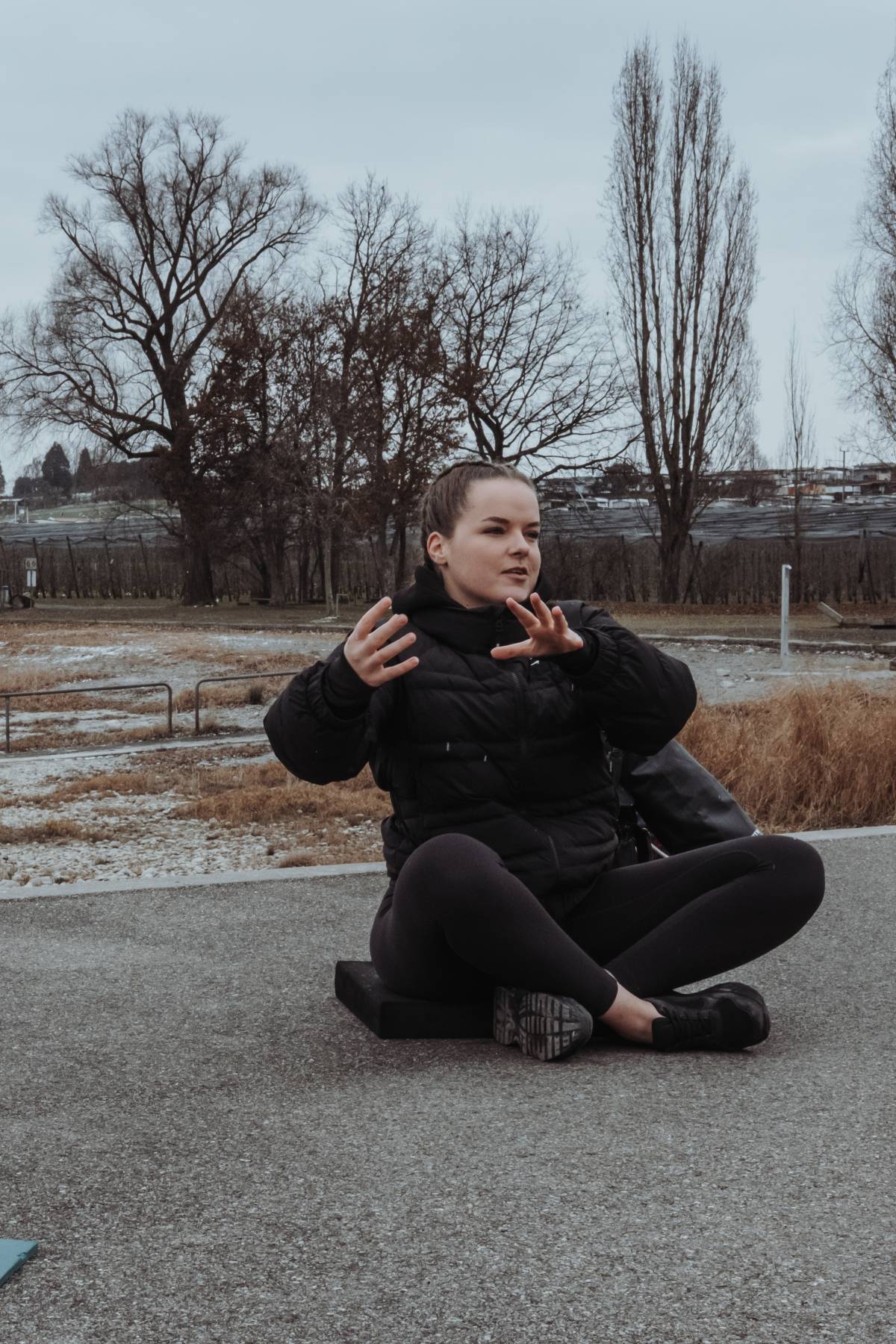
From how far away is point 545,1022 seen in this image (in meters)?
3.16

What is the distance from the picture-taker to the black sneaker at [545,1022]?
10.3 ft

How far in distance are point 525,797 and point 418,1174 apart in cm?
95

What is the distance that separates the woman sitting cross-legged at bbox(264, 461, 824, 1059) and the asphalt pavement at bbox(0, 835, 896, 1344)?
143 millimetres

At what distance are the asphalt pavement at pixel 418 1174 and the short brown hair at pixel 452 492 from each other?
1137 mm

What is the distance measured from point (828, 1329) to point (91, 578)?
4398 cm

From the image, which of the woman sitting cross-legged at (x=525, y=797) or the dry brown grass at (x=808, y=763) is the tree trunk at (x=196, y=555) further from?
the woman sitting cross-legged at (x=525, y=797)

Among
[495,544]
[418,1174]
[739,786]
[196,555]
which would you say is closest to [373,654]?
[495,544]

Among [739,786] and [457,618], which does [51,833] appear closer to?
[739,786]

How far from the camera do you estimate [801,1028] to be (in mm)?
3539

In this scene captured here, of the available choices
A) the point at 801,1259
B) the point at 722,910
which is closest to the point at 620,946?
the point at 722,910

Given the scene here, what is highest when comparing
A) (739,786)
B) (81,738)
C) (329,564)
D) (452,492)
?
(452,492)

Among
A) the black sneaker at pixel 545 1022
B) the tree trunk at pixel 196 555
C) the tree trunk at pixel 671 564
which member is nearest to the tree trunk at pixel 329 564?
the tree trunk at pixel 196 555

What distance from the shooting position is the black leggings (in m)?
3.10

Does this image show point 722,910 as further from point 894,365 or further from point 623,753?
point 894,365
